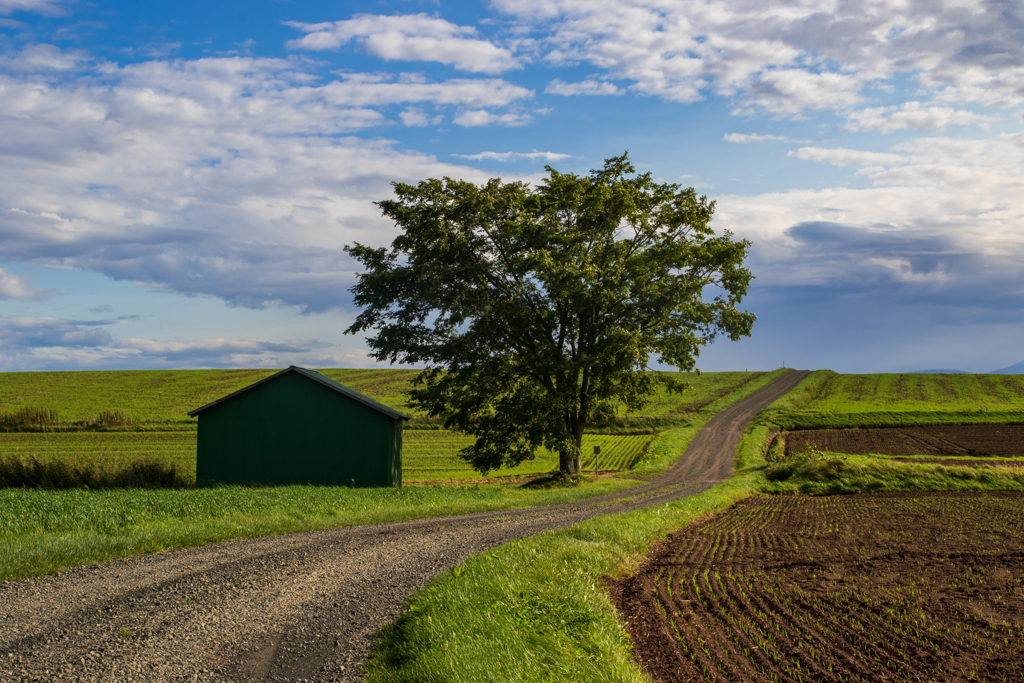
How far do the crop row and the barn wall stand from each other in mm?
15784

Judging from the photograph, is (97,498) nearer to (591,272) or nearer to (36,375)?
(591,272)

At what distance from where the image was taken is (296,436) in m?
27.9

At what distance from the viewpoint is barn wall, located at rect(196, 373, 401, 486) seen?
27766 millimetres

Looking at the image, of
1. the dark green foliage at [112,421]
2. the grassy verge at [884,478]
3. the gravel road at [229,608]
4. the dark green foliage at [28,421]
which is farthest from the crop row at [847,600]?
the dark green foliage at [28,421]

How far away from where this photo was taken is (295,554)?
11.2m

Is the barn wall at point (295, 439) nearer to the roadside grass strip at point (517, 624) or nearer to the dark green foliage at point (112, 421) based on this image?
the roadside grass strip at point (517, 624)

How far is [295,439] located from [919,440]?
1797 inches

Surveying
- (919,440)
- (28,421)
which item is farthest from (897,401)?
(28,421)

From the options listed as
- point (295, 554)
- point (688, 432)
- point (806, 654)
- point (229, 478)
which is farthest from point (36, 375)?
point (806, 654)

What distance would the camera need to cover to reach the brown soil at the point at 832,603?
6.93 meters

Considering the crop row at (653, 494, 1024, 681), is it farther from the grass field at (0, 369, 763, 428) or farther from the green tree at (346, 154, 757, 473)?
the grass field at (0, 369, 763, 428)

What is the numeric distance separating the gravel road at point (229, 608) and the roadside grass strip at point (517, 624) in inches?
19.8

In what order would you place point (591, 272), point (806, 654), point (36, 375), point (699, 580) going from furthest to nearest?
1. point (36, 375)
2. point (591, 272)
3. point (699, 580)
4. point (806, 654)

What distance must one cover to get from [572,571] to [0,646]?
7.14 metres
